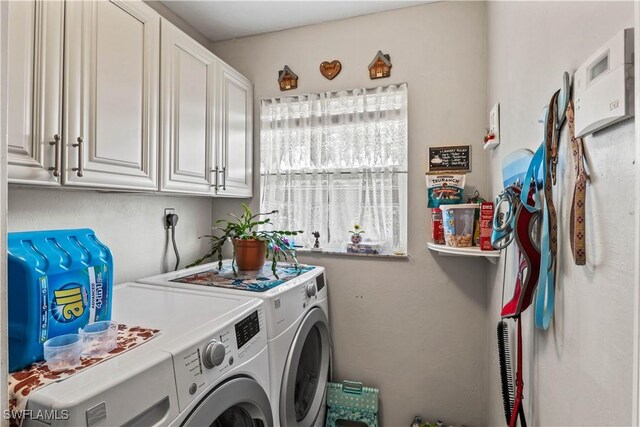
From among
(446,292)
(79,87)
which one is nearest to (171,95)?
(79,87)

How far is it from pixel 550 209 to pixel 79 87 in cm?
147

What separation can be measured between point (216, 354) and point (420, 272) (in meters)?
1.30

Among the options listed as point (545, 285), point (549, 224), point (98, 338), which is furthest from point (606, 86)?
point (98, 338)

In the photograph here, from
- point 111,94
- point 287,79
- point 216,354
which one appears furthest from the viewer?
point 287,79

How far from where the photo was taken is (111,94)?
1144 millimetres

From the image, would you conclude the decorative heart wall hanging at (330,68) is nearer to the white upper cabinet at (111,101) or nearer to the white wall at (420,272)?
the white wall at (420,272)

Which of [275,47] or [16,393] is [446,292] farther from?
[275,47]

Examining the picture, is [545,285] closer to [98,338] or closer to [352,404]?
[98,338]

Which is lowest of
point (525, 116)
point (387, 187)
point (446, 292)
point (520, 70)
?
point (446, 292)

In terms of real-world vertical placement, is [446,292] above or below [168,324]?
below

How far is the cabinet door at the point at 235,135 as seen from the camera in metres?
1.80

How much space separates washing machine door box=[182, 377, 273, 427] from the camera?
0.78 meters

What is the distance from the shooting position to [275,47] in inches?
81.9

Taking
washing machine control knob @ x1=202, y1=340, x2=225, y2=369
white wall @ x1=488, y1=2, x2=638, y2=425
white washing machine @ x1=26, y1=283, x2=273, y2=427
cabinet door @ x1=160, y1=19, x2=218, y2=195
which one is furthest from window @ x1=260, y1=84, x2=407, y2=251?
washing machine control knob @ x1=202, y1=340, x2=225, y2=369
